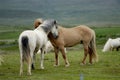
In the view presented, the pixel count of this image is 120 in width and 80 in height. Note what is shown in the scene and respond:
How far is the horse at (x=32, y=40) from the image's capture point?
16297 millimetres

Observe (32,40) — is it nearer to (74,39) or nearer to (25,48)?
(25,48)

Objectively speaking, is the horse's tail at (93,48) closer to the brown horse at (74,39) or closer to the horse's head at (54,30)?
the brown horse at (74,39)

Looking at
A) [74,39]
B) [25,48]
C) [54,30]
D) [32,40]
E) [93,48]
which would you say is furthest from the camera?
[93,48]

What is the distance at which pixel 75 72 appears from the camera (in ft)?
57.6

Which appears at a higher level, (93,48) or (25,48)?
(25,48)

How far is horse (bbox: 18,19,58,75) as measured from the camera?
16.3 m

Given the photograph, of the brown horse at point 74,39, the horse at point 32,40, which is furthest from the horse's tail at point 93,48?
the horse at point 32,40

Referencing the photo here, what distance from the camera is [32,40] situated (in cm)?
1664

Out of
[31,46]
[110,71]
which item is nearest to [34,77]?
[31,46]

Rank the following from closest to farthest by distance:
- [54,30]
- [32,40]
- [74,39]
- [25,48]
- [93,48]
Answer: [25,48] → [32,40] → [54,30] → [74,39] → [93,48]

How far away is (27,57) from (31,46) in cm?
54

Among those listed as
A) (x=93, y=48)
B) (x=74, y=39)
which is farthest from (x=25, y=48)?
(x=93, y=48)

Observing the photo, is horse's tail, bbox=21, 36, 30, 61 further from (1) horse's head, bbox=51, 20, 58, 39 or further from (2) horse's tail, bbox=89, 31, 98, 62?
(2) horse's tail, bbox=89, 31, 98, 62

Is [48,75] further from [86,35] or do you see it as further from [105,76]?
[86,35]
